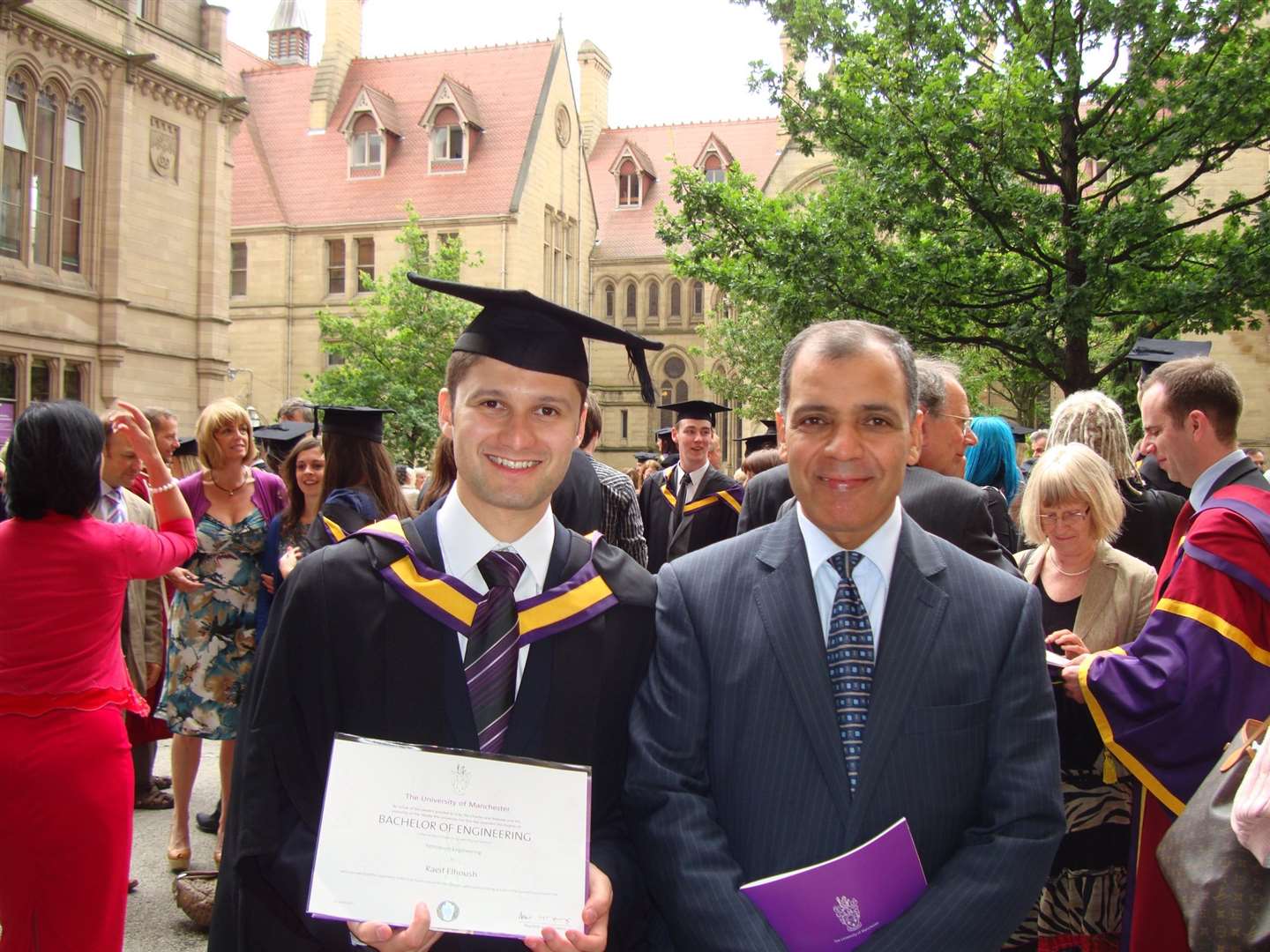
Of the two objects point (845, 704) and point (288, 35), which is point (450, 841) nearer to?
point (845, 704)

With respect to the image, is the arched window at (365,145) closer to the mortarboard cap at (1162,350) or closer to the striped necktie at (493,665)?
the mortarboard cap at (1162,350)

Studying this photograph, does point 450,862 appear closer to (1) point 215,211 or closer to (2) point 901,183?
(2) point 901,183

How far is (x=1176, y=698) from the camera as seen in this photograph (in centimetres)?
317

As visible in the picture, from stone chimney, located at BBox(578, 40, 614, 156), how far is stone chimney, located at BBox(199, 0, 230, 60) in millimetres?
32842

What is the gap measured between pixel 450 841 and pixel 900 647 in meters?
1.03

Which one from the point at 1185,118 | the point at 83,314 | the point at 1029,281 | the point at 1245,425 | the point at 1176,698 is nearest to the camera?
the point at 1176,698

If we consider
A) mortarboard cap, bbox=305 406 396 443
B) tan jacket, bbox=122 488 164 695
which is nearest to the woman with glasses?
mortarboard cap, bbox=305 406 396 443

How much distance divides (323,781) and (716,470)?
23.1ft

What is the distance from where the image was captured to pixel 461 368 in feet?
8.42

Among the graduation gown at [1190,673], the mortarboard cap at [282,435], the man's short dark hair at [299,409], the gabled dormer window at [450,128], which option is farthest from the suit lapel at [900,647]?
the gabled dormer window at [450,128]

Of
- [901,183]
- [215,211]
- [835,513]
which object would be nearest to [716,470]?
[901,183]

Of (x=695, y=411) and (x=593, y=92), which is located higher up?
(x=593, y=92)

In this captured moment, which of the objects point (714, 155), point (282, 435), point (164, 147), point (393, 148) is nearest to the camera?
point (282, 435)

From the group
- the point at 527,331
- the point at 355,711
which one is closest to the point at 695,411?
the point at 527,331
